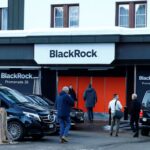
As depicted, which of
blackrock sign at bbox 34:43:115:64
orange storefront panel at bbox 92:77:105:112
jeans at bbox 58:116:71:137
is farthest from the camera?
orange storefront panel at bbox 92:77:105:112

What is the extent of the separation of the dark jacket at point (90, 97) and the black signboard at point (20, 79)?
443cm

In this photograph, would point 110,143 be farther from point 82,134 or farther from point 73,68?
point 73,68

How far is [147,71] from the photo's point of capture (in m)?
32.3

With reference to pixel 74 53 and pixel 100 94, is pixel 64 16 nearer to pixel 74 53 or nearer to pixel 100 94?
pixel 74 53

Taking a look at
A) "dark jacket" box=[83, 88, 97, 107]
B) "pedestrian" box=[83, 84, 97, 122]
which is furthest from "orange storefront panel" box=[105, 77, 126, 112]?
"dark jacket" box=[83, 88, 97, 107]

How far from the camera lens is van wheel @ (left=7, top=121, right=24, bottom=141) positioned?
20531 millimetres

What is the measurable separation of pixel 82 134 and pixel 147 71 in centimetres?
858

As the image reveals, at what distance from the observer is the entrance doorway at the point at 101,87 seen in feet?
110

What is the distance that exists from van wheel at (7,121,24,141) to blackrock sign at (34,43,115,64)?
12.2m

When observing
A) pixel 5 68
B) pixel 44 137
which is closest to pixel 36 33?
pixel 5 68

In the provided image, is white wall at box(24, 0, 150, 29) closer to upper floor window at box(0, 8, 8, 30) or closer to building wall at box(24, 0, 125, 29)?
building wall at box(24, 0, 125, 29)

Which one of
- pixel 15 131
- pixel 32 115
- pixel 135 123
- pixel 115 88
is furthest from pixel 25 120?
pixel 115 88

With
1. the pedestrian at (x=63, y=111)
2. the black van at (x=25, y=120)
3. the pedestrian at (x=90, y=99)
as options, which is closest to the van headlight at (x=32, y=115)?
the black van at (x=25, y=120)

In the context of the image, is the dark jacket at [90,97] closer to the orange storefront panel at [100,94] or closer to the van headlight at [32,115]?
the orange storefront panel at [100,94]
